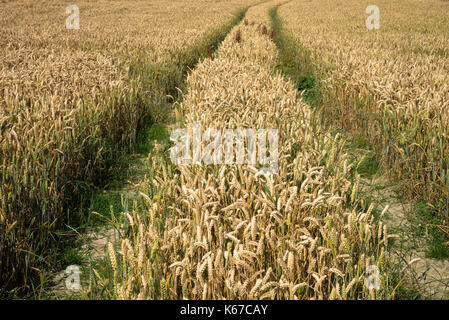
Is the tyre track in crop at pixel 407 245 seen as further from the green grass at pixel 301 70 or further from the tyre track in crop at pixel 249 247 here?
the green grass at pixel 301 70

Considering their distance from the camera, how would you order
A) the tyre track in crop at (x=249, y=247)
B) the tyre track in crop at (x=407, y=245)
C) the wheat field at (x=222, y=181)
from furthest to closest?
the tyre track in crop at (x=407, y=245)
the wheat field at (x=222, y=181)
the tyre track in crop at (x=249, y=247)

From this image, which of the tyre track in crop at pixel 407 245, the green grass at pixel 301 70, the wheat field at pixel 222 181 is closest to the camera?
the wheat field at pixel 222 181

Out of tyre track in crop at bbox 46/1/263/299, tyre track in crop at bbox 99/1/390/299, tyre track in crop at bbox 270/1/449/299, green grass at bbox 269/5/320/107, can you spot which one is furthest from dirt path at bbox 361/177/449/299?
green grass at bbox 269/5/320/107

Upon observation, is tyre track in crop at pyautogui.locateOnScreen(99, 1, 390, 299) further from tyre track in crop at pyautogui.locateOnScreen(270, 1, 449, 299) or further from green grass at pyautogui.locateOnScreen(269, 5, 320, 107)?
green grass at pyautogui.locateOnScreen(269, 5, 320, 107)

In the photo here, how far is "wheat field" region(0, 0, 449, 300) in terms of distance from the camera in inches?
68.7

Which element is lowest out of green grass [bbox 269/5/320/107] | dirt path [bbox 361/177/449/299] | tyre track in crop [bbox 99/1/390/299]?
dirt path [bbox 361/177/449/299]

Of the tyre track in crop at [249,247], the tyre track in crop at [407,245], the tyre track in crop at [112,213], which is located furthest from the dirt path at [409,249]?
the tyre track in crop at [112,213]

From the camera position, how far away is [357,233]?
2096 mm

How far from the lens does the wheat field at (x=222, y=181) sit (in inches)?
68.7

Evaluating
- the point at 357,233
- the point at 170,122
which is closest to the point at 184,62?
the point at 170,122

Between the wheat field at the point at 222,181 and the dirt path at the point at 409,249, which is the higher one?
the wheat field at the point at 222,181
